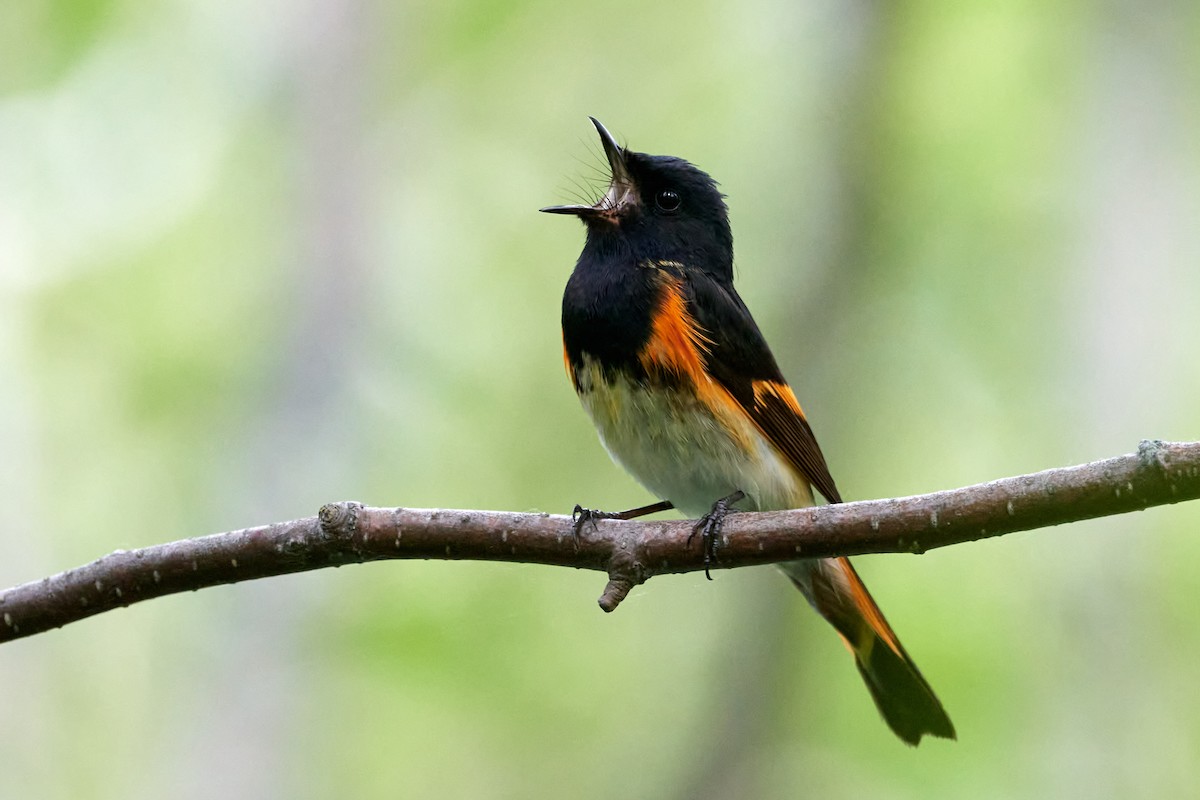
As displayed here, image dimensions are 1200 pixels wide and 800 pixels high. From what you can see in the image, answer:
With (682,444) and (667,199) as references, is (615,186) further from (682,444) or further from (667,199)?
(682,444)

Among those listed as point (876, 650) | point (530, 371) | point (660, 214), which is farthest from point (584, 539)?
point (530, 371)

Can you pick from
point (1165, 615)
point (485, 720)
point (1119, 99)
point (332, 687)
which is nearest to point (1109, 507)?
point (1165, 615)

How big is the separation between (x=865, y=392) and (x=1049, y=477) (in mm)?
4395

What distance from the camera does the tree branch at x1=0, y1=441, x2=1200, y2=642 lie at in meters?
2.28

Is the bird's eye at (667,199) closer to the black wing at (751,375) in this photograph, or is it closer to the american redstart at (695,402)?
the american redstart at (695,402)

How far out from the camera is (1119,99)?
642 cm

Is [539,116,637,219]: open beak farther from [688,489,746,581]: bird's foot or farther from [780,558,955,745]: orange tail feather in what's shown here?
[688,489,746,581]: bird's foot

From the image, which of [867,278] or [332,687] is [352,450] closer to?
[332,687]

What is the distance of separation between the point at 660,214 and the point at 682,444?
999 mm

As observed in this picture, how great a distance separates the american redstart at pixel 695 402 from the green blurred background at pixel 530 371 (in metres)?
1.16

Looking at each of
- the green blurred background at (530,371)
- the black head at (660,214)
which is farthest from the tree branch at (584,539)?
the green blurred background at (530,371)

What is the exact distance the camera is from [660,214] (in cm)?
409

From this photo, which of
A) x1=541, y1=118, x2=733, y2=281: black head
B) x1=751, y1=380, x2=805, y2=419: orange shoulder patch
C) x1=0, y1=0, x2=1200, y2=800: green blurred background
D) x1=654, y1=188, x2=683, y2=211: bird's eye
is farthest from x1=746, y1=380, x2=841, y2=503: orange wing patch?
x1=0, y1=0, x2=1200, y2=800: green blurred background

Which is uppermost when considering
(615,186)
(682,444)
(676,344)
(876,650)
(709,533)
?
(615,186)
